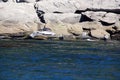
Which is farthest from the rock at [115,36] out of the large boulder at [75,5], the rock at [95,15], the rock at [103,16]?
the large boulder at [75,5]

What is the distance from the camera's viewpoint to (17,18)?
53.1 m

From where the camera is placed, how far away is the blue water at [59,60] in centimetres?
2483

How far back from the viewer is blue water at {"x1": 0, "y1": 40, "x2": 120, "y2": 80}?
24.8 m

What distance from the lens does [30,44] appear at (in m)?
43.2

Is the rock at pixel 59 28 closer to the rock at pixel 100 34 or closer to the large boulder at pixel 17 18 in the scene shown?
the large boulder at pixel 17 18

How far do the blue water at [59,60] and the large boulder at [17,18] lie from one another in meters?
4.75

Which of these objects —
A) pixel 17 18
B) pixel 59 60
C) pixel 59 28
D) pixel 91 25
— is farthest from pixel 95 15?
pixel 59 60

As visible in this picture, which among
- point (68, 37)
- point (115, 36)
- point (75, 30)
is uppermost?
point (75, 30)

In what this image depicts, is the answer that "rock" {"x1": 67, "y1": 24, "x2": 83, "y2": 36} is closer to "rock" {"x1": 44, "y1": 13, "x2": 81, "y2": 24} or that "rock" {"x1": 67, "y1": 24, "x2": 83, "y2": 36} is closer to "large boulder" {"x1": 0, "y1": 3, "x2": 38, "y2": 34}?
"rock" {"x1": 44, "y1": 13, "x2": 81, "y2": 24}

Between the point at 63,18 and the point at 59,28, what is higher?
the point at 63,18

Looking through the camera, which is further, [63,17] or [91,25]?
[63,17]

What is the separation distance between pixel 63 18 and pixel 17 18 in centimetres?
500

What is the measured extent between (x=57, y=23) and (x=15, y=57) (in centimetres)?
1930

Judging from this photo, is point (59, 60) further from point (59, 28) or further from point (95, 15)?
point (95, 15)
